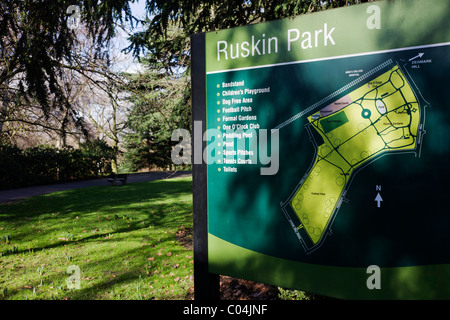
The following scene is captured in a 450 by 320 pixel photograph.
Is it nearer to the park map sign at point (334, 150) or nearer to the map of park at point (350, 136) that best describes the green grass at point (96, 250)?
the park map sign at point (334, 150)

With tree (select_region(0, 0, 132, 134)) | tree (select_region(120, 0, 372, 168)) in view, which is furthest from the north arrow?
tree (select_region(0, 0, 132, 134))

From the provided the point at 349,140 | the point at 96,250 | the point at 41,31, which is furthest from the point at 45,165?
the point at 349,140

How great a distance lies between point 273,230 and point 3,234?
726 cm

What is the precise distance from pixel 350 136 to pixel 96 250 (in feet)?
18.2

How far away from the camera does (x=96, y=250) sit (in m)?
6.36

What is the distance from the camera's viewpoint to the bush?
611 inches

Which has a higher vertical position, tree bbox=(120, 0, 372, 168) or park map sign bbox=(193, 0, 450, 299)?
tree bbox=(120, 0, 372, 168)

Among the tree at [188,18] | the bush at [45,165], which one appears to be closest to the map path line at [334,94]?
the tree at [188,18]

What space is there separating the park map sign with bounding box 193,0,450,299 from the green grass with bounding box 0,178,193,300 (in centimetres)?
235

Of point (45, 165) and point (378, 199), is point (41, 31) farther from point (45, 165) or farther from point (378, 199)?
point (45, 165)

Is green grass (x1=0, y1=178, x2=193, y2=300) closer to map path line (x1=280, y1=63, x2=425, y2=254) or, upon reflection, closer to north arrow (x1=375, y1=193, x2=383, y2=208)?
map path line (x1=280, y1=63, x2=425, y2=254)

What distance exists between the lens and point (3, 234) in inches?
293

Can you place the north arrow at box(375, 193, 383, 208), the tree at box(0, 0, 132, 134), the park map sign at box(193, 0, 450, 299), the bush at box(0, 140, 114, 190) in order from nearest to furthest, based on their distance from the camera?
1. the park map sign at box(193, 0, 450, 299)
2. the north arrow at box(375, 193, 383, 208)
3. the tree at box(0, 0, 132, 134)
4. the bush at box(0, 140, 114, 190)

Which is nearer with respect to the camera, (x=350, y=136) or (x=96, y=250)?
(x=350, y=136)
